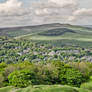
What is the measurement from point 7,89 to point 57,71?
130ft

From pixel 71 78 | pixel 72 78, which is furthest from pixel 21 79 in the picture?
pixel 72 78

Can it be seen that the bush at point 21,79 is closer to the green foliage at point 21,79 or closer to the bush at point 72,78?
the green foliage at point 21,79

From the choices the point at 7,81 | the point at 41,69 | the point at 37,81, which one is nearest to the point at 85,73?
the point at 41,69

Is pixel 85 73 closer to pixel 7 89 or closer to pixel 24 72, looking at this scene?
pixel 24 72

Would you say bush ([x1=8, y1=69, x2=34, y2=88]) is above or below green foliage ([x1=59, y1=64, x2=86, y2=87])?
above

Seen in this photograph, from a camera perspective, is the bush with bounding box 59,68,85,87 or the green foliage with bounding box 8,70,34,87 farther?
the bush with bounding box 59,68,85,87

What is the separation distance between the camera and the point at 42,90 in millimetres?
44656

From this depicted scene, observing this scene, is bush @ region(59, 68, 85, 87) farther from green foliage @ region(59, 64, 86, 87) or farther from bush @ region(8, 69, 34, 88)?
bush @ region(8, 69, 34, 88)

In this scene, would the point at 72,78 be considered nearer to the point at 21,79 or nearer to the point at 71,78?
the point at 71,78

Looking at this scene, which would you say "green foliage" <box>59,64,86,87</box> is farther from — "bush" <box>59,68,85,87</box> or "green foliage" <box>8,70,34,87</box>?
"green foliage" <box>8,70,34,87</box>

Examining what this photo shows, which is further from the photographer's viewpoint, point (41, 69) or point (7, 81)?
point (41, 69)

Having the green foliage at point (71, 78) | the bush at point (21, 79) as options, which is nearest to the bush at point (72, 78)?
the green foliage at point (71, 78)

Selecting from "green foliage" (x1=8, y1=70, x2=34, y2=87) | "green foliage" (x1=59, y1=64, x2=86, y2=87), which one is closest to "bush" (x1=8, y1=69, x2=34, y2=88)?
"green foliage" (x1=8, y1=70, x2=34, y2=87)

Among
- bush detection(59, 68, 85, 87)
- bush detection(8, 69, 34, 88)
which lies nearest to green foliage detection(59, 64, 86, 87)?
bush detection(59, 68, 85, 87)
